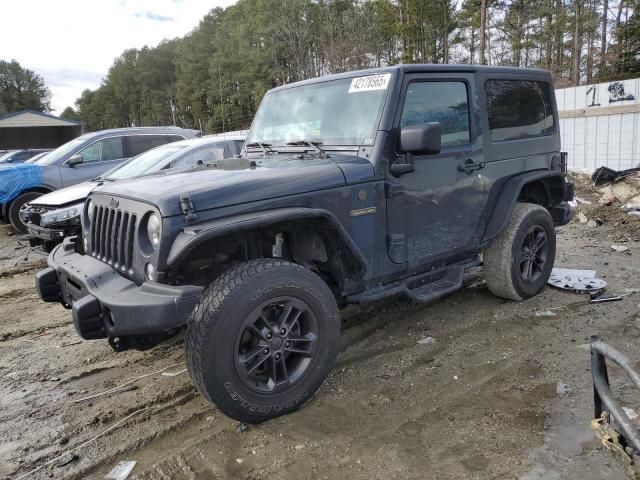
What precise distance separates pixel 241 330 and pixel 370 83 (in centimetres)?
201

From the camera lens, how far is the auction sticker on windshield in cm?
348

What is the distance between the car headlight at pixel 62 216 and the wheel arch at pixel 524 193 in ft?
16.9

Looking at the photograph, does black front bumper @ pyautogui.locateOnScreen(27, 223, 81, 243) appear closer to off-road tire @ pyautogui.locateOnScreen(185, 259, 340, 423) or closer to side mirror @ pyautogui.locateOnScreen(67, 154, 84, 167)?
side mirror @ pyautogui.locateOnScreen(67, 154, 84, 167)

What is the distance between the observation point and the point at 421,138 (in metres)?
3.14

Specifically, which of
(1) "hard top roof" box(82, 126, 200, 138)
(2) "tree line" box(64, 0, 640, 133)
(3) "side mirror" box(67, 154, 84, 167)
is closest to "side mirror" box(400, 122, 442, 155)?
(1) "hard top roof" box(82, 126, 200, 138)

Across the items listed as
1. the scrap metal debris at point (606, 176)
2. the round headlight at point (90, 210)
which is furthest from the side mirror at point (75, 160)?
the scrap metal debris at point (606, 176)

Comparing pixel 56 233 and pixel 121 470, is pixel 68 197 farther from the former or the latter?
pixel 121 470

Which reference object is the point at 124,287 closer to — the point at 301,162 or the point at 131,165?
the point at 301,162

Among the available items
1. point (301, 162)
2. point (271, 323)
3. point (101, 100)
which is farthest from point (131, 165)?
point (101, 100)

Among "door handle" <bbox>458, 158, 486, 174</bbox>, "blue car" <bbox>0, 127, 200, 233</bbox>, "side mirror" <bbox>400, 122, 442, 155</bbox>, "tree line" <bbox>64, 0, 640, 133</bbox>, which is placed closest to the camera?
"side mirror" <bbox>400, 122, 442, 155</bbox>

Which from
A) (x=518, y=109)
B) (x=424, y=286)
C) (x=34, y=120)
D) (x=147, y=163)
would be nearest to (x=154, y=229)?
(x=424, y=286)

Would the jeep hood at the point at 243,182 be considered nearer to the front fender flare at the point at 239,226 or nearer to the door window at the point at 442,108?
the front fender flare at the point at 239,226

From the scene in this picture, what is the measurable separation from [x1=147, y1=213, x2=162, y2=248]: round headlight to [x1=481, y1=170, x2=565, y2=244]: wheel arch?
2771mm

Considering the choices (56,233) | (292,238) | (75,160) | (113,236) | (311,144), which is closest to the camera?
(113,236)
